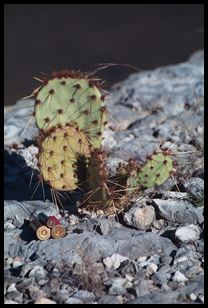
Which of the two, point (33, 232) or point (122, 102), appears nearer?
point (33, 232)

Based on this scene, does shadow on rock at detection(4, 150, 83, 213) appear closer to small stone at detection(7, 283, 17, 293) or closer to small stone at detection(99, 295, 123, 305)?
small stone at detection(7, 283, 17, 293)

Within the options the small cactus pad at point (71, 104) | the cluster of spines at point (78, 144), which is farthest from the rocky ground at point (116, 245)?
the small cactus pad at point (71, 104)

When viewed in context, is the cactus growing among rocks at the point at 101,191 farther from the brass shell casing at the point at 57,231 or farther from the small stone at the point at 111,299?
the small stone at the point at 111,299

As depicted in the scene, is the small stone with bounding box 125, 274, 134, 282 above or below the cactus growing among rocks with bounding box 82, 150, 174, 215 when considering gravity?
below

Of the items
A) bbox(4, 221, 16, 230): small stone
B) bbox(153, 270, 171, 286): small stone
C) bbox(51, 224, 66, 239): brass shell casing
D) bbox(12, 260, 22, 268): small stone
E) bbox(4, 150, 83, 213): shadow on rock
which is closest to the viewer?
bbox(153, 270, 171, 286): small stone

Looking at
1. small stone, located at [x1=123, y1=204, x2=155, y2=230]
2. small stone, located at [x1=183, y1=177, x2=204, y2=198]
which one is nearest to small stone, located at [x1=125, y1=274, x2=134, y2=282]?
small stone, located at [x1=123, y1=204, x2=155, y2=230]

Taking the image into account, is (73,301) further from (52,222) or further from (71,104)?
(71,104)

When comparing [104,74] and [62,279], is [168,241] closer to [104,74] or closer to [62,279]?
[62,279]
